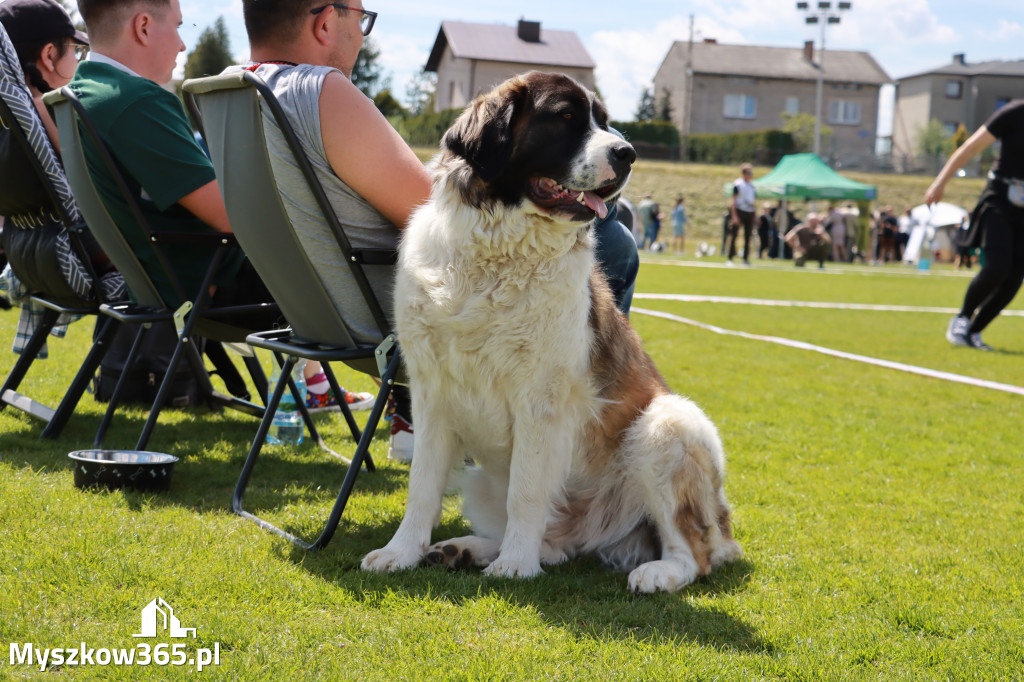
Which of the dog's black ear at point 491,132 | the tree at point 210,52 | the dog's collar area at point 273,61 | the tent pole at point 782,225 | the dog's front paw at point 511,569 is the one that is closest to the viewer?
the dog's black ear at point 491,132

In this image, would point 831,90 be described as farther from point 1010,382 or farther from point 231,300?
point 231,300

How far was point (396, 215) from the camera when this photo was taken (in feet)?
10.8

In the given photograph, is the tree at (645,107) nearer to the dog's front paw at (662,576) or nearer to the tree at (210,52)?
the tree at (210,52)

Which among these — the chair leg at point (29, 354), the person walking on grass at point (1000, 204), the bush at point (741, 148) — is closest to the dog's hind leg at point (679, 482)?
the chair leg at point (29, 354)

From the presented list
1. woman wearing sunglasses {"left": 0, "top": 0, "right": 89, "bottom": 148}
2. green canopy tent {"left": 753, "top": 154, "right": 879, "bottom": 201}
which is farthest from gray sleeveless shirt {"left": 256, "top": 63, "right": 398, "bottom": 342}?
green canopy tent {"left": 753, "top": 154, "right": 879, "bottom": 201}

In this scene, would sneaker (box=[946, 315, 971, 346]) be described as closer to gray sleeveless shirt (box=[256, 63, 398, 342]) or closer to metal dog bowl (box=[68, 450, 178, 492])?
gray sleeveless shirt (box=[256, 63, 398, 342])

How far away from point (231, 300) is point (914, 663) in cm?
310

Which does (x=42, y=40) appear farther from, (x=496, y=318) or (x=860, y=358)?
(x=860, y=358)

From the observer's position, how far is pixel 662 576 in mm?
2922

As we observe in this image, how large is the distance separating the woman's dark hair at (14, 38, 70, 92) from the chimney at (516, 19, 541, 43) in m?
69.3

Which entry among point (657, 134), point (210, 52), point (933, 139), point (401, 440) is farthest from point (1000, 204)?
point (933, 139)

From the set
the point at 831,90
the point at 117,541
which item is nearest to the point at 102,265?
the point at 117,541

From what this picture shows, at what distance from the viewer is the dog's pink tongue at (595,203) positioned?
289cm

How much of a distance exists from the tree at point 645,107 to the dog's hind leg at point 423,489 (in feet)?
264
